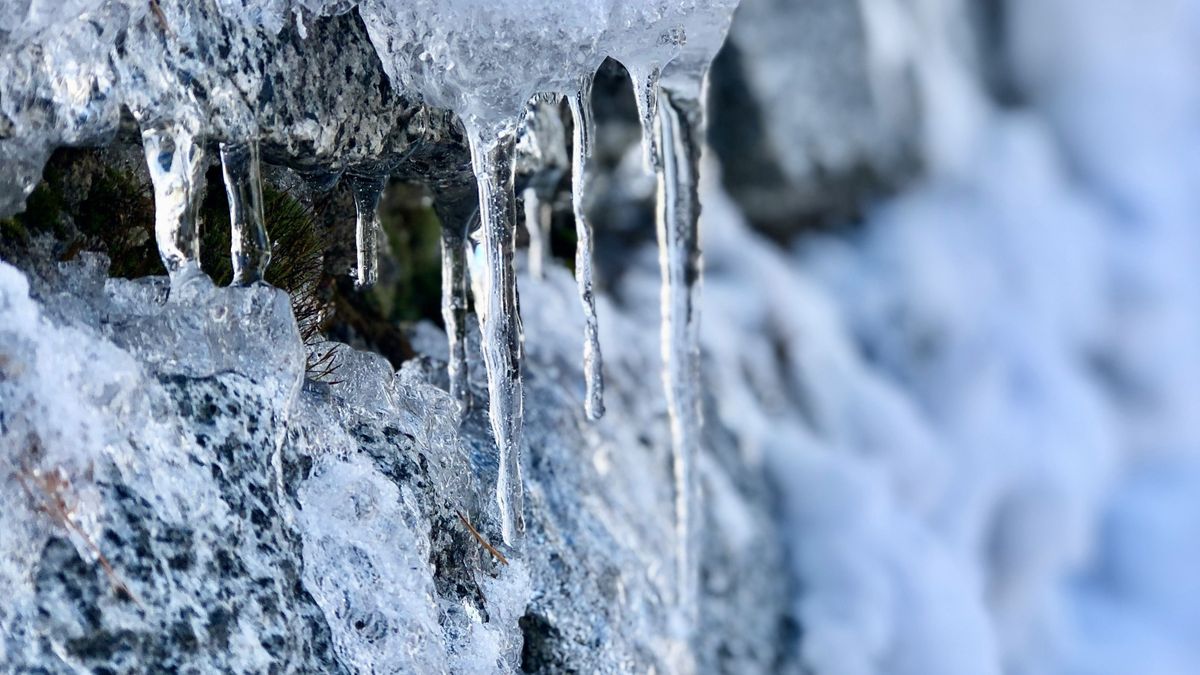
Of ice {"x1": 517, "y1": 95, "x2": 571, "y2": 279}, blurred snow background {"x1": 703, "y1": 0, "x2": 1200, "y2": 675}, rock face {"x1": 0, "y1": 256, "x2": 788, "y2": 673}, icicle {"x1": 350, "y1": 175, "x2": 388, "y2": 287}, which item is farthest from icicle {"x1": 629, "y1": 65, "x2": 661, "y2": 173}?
blurred snow background {"x1": 703, "y1": 0, "x2": 1200, "y2": 675}

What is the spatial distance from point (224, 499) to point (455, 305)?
1.05 metres

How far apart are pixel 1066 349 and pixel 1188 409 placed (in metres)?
0.86

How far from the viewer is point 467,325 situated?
9.87ft

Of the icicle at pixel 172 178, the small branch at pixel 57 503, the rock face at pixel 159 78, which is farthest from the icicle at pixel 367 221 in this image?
the small branch at pixel 57 503

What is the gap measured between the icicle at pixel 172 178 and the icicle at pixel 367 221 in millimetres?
574

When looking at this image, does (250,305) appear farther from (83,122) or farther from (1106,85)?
(1106,85)

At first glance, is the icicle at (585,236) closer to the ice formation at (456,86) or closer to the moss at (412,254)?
the ice formation at (456,86)

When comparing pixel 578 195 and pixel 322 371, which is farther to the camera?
pixel 578 195

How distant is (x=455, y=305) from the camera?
9.43 feet

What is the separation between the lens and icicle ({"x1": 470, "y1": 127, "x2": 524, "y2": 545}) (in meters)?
2.17

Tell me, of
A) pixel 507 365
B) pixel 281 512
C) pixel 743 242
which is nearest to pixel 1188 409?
pixel 743 242

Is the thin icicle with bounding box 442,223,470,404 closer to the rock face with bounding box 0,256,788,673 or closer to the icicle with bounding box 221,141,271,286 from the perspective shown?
the rock face with bounding box 0,256,788,673

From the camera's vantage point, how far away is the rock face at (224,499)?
180 centimetres

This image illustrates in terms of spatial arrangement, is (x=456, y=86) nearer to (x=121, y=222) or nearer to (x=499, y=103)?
(x=499, y=103)
